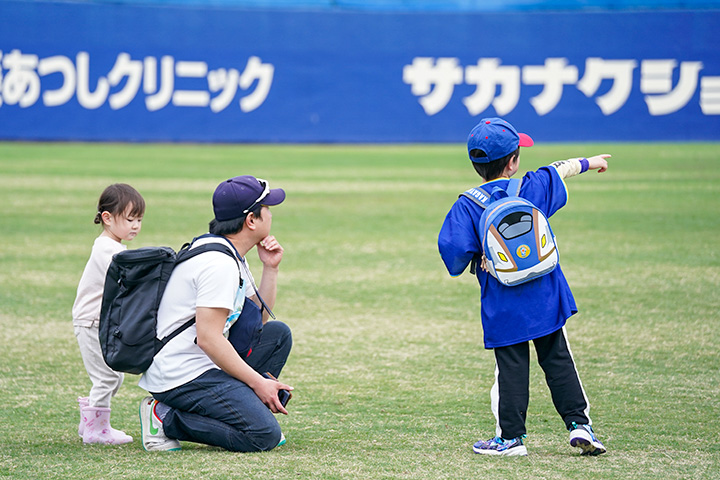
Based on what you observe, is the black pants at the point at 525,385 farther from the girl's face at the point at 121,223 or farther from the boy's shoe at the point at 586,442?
the girl's face at the point at 121,223

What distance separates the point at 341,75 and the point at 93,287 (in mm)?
19507

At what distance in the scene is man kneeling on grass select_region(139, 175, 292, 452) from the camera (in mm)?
3330

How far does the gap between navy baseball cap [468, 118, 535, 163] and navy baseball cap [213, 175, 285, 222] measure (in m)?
0.73

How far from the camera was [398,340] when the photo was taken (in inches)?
220

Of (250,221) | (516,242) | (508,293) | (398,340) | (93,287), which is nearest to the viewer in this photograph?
(516,242)

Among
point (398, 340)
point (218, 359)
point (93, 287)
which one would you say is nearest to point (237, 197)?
point (218, 359)

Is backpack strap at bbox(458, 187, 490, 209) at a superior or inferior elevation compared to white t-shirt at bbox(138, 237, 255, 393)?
superior

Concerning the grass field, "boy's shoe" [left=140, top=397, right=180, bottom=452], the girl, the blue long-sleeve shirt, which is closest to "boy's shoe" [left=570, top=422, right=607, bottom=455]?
the grass field

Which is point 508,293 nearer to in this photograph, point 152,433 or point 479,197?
point 479,197

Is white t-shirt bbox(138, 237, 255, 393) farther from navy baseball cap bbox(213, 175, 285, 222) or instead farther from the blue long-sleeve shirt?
the blue long-sleeve shirt

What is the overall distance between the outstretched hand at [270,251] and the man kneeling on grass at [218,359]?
6.1 inches

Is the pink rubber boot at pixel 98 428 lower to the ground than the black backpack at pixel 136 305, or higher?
lower

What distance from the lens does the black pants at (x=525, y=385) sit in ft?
11.1

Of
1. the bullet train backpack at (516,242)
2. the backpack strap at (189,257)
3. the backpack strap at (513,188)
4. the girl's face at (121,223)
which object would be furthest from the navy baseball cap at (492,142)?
the girl's face at (121,223)
